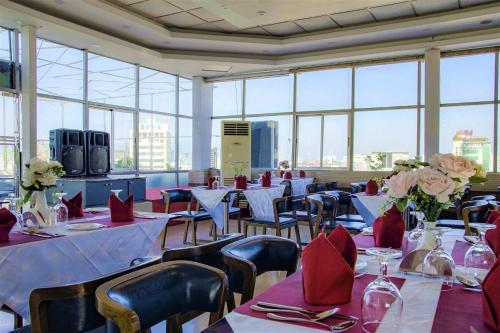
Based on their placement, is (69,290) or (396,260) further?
(396,260)

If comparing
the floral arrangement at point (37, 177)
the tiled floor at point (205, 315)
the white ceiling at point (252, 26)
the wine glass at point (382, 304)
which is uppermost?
the white ceiling at point (252, 26)

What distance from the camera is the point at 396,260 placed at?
1.96 metres

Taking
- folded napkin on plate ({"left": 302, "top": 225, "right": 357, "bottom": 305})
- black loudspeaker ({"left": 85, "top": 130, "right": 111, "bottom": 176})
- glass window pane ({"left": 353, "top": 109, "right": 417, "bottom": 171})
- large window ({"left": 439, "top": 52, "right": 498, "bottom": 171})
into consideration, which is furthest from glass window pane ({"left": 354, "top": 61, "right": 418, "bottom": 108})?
folded napkin on plate ({"left": 302, "top": 225, "right": 357, "bottom": 305})

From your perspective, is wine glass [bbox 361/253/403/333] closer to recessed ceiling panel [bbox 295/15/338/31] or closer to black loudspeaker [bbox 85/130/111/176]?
recessed ceiling panel [bbox 295/15/338/31]

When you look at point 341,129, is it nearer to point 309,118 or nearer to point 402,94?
point 309,118

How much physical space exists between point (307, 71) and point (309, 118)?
109 centimetres

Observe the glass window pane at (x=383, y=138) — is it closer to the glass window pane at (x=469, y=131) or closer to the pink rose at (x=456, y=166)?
the glass window pane at (x=469, y=131)

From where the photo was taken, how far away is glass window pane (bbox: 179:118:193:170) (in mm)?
10469

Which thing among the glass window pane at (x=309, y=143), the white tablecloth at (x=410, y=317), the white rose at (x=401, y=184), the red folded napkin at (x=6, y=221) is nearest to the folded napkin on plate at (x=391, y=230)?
the white rose at (x=401, y=184)

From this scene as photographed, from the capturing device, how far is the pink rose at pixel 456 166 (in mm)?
1735

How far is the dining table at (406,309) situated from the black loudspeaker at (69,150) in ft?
19.7

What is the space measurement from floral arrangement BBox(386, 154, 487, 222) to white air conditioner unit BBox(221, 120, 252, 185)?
772 cm

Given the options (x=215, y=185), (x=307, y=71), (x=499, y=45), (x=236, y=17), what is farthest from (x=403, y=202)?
(x=307, y=71)

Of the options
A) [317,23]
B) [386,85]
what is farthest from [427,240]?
[386,85]
